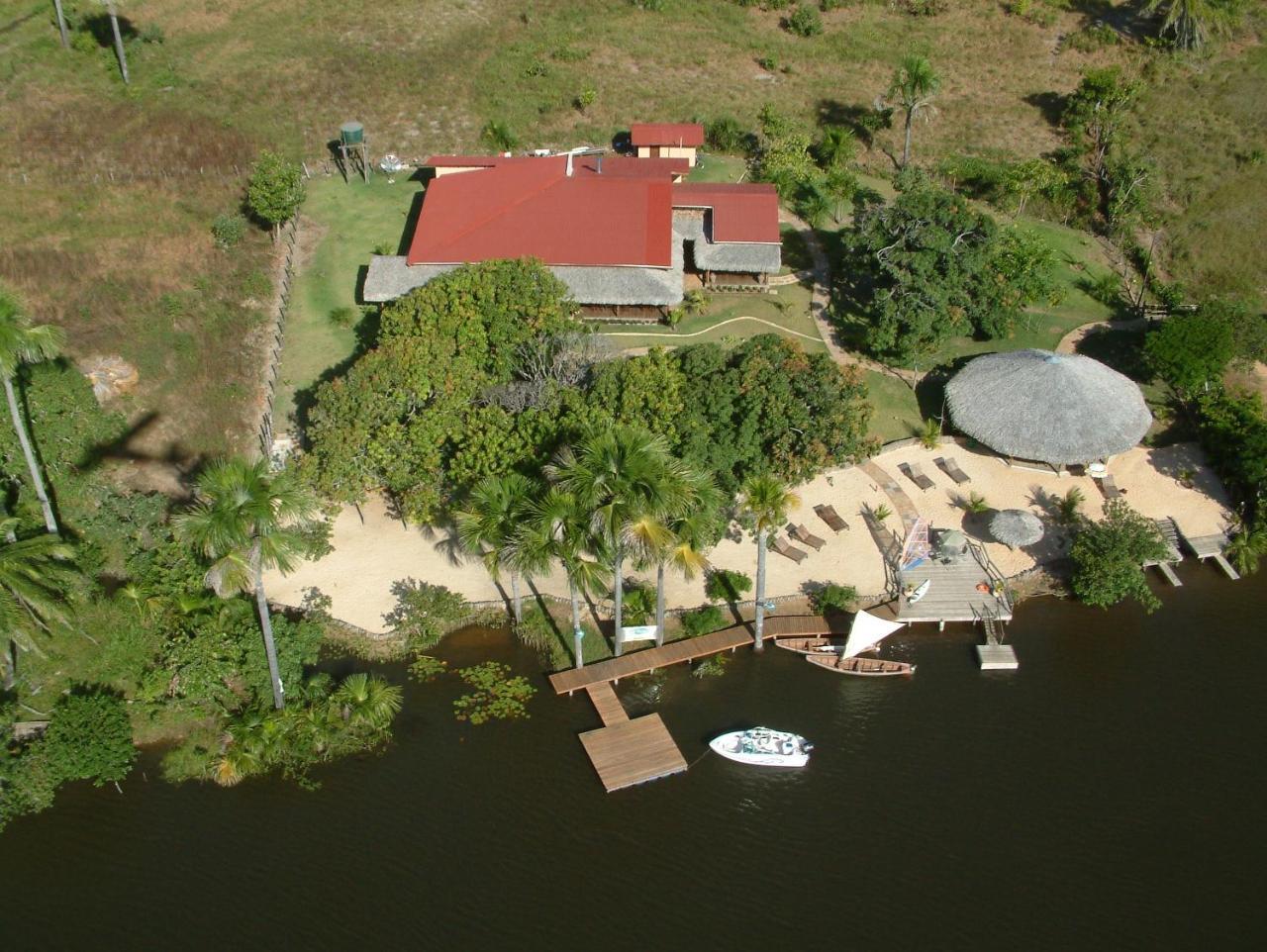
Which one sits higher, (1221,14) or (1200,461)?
(1221,14)

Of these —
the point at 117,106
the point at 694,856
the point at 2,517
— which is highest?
the point at 117,106

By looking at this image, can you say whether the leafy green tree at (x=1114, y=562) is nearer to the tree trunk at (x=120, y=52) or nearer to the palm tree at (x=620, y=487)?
the palm tree at (x=620, y=487)

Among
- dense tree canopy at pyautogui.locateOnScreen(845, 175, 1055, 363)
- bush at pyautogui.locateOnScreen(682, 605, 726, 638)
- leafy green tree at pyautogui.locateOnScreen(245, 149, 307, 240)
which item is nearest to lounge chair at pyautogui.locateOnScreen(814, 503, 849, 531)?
bush at pyautogui.locateOnScreen(682, 605, 726, 638)

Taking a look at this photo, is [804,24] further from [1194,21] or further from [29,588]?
[29,588]

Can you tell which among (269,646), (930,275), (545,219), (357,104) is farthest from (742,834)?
(357,104)

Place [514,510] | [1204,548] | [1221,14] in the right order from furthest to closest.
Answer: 1. [1221,14]
2. [1204,548]
3. [514,510]

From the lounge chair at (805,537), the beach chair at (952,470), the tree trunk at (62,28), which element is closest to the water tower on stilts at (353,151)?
the tree trunk at (62,28)

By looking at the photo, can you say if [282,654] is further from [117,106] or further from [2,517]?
[117,106]

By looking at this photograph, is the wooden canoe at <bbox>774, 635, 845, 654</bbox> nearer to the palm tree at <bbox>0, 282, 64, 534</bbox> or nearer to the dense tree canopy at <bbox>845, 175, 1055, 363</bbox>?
the dense tree canopy at <bbox>845, 175, 1055, 363</bbox>

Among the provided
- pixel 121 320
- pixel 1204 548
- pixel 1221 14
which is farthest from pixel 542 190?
pixel 1221 14
